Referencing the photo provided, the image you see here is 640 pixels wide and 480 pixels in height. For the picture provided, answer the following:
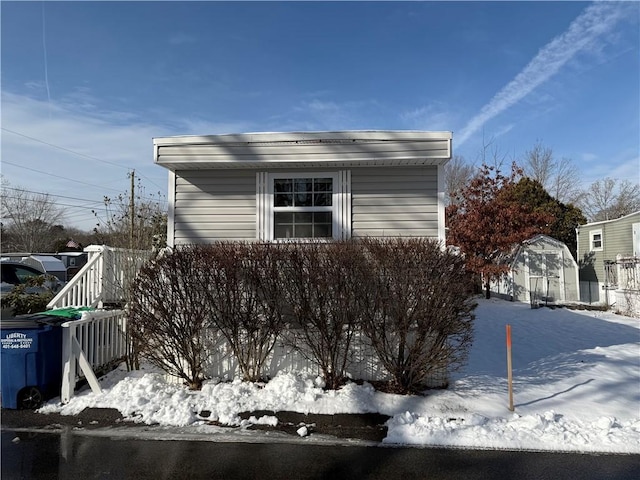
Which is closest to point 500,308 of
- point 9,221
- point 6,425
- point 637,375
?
point 637,375

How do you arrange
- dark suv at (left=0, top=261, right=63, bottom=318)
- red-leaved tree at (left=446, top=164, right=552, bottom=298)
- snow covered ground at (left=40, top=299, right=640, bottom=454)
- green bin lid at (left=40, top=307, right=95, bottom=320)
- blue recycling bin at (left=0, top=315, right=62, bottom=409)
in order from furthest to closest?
red-leaved tree at (left=446, top=164, right=552, bottom=298) → dark suv at (left=0, top=261, right=63, bottom=318) → green bin lid at (left=40, top=307, right=95, bottom=320) → blue recycling bin at (left=0, top=315, right=62, bottom=409) → snow covered ground at (left=40, top=299, right=640, bottom=454)

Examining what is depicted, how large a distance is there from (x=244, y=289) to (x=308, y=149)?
2561 mm

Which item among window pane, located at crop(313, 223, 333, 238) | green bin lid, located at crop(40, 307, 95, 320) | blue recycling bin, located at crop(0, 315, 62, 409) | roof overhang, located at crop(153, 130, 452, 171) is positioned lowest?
blue recycling bin, located at crop(0, 315, 62, 409)

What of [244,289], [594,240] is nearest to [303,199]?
[244,289]

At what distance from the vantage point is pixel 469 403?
17.5ft

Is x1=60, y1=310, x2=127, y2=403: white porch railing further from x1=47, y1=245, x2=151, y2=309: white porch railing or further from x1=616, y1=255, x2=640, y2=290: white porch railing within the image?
x1=616, y1=255, x2=640, y2=290: white porch railing

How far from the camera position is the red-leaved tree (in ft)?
56.7

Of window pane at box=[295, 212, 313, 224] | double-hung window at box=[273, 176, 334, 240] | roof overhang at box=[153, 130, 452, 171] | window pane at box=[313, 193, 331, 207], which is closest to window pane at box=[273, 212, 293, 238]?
double-hung window at box=[273, 176, 334, 240]

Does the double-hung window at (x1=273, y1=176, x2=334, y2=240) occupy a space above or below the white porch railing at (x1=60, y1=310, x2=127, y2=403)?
above

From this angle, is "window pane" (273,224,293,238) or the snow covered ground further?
"window pane" (273,224,293,238)

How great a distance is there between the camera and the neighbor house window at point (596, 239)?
19161 millimetres

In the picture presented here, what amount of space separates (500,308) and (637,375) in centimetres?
860

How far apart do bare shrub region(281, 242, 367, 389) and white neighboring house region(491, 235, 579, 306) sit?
13870 millimetres

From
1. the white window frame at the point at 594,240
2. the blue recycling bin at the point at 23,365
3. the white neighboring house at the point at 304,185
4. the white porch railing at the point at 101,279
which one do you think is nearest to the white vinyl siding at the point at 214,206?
the white neighboring house at the point at 304,185
